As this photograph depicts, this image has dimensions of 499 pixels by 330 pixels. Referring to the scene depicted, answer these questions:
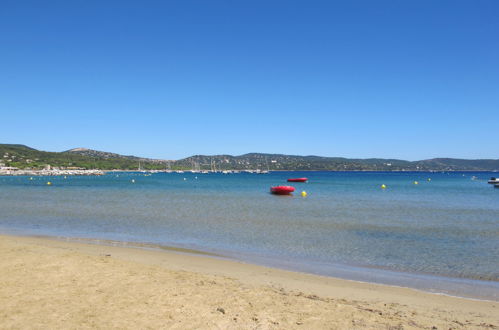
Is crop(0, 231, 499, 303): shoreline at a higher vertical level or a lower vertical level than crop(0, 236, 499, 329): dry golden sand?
lower

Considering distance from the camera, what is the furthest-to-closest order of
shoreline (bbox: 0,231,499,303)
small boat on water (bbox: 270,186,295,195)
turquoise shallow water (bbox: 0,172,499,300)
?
1. small boat on water (bbox: 270,186,295,195)
2. turquoise shallow water (bbox: 0,172,499,300)
3. shoreline (bbox: 0,231,499,303)

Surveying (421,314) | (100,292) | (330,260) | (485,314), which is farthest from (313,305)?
(330,260)

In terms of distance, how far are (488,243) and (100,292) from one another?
1907cm

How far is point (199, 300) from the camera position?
29.5 feet

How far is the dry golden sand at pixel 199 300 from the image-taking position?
7.64m

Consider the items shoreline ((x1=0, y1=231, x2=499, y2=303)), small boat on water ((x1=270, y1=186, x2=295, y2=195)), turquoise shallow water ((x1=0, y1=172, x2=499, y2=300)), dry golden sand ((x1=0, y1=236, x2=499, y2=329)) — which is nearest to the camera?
dry golden sand ((x1=0, y1=236, x2=499, y2=329))

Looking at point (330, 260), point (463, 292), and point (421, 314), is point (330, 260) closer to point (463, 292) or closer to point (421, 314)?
point (463, 292)

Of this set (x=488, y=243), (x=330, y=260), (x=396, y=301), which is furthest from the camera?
(x=488, y=243)

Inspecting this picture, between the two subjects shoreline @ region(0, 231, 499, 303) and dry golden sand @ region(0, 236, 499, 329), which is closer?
dry golden sand @ region(0, 236, 499, 329)

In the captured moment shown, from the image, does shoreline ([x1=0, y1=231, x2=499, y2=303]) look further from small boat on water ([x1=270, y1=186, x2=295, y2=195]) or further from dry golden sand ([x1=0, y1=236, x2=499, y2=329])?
small boat on water ([x1=270, y1=186, x2=295, y2=195])

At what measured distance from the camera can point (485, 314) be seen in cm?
918

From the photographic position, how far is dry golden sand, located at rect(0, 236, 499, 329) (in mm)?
7645

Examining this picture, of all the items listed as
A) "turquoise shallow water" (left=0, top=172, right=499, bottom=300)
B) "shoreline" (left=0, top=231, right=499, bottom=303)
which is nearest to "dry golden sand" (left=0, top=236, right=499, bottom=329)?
"shoreline" (left=0, top=231, right=499, bottom=303)

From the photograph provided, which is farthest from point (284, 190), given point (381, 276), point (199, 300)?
point (199, 300)
